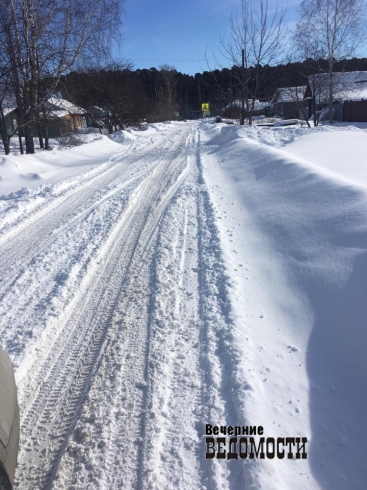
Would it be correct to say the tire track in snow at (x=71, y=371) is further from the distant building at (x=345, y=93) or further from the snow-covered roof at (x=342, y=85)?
the distant building at (x=345, y=93)

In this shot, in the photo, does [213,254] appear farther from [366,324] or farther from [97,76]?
[97,76]

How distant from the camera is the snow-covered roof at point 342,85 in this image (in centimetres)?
2700

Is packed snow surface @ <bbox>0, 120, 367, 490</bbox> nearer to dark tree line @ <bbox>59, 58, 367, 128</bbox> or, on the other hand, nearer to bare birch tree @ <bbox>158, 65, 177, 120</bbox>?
dark tree line @ <bbox>59, 58, 367, 128</bbox>

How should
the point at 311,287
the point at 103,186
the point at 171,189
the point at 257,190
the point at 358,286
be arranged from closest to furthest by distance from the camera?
the point at 358,286
the point at 311,287
the point at 257,190
the point at 171,189
the point at 103,186

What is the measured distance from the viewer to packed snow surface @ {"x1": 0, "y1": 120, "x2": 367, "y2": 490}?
2459mm

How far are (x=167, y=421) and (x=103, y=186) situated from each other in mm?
8314

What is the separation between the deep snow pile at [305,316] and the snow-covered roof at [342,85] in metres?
22.5

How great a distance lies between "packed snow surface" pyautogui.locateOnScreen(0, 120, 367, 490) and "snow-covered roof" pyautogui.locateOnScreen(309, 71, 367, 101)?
22.6m

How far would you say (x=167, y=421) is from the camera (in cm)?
273

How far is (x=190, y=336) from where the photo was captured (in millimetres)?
3689

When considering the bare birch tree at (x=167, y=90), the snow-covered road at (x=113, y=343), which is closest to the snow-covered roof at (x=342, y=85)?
the snow-covered road at (x=113, y=343)

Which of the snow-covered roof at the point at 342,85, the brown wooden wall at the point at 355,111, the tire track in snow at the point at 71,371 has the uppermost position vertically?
the snow-covered roof at the point at 342,85

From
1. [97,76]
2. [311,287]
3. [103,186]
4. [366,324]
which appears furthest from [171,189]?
[97,76]

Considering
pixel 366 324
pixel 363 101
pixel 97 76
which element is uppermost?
pixel 97 76
